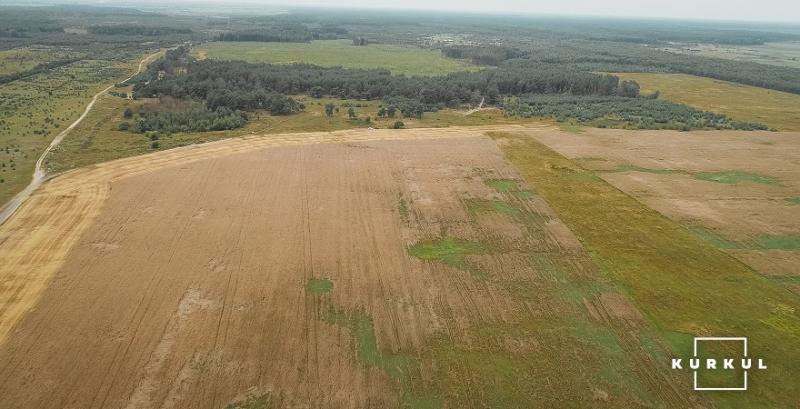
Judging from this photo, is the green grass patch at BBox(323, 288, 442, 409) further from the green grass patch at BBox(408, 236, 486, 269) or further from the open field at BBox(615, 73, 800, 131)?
the open field at BBox(615, 73, 800, 131)

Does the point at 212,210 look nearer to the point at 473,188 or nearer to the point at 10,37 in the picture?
the point at 473,188

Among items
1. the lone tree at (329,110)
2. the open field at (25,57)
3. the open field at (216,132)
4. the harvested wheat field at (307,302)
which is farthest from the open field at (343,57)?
the harvested wheat field at (307,302)

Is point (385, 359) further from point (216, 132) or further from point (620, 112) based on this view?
point (620, 112)

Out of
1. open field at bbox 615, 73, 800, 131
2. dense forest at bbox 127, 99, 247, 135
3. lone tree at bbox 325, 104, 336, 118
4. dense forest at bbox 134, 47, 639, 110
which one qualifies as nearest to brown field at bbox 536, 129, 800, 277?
open field at bbox 615, 73, 800, 131

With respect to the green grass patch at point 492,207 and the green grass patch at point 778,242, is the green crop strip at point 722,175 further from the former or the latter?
the green grass patch at point 492,207

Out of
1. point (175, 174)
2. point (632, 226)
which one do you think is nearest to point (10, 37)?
point (175, 174)

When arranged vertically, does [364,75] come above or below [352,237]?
above

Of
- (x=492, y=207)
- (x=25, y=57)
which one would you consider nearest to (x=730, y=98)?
(x=492, y=207)
